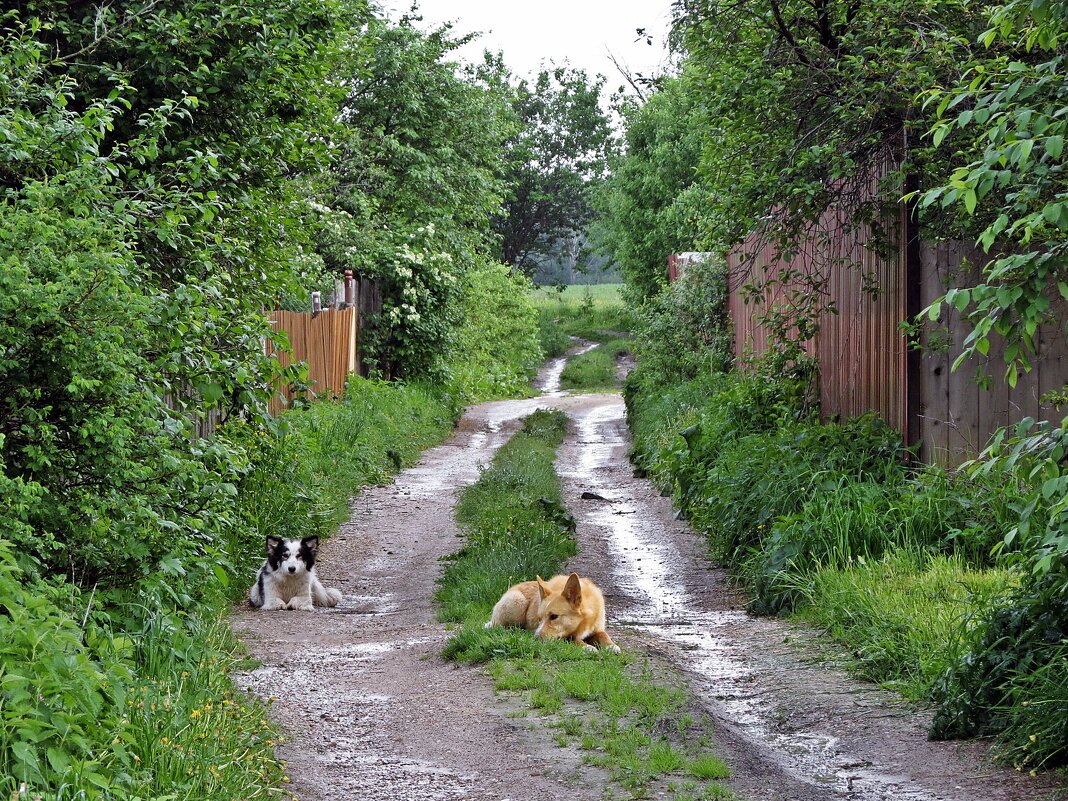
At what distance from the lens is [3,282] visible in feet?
14.4

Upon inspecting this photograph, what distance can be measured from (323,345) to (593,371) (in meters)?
18.6

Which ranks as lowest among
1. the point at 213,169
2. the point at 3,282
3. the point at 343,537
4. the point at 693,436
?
the point at 343,537

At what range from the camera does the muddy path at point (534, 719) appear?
4.83 meters

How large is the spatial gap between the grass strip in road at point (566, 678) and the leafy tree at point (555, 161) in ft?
154

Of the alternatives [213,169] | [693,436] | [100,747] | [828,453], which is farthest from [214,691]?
[693,436]

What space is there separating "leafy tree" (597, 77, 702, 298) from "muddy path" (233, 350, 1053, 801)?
19.7 meters

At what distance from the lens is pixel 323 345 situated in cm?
1850

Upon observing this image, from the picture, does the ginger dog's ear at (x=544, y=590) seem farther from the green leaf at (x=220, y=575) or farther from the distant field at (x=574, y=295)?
the distant field at (x=574, y=295)

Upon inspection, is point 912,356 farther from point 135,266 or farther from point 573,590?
point 135,266

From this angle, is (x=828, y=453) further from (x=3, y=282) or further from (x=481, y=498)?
(x=3, y=282)

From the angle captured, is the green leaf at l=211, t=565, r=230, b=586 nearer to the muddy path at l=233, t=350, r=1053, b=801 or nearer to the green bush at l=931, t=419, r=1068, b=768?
the muddy path at l=233, t=350, r=1053, b=801

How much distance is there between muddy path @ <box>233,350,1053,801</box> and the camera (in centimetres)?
483

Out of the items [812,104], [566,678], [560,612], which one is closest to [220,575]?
[566,678]

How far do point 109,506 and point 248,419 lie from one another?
3.68 m
